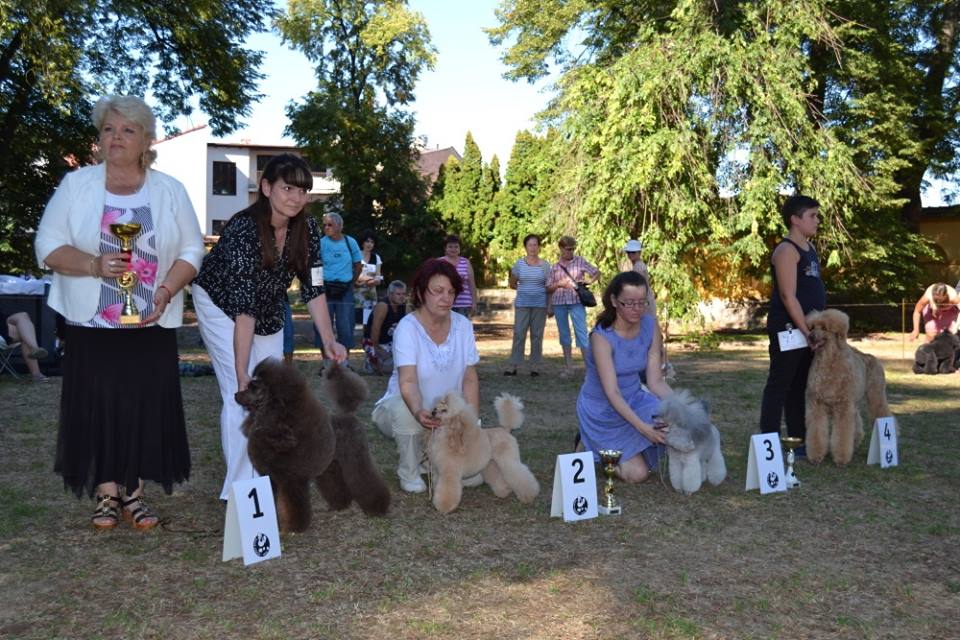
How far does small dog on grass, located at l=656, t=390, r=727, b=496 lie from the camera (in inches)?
181

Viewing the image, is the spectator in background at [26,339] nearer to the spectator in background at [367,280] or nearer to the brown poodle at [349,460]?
the spectator in background at [367,280]

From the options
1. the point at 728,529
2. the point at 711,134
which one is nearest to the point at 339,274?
the point at 728,529

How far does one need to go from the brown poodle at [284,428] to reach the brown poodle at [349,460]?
0.27m

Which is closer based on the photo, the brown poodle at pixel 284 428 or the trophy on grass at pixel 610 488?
the brown poodle at pixel 284 428

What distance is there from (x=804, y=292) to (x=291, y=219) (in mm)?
3304

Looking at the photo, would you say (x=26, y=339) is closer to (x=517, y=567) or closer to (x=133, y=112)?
(x=133, y=112)

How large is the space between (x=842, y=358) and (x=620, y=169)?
10.4 meters

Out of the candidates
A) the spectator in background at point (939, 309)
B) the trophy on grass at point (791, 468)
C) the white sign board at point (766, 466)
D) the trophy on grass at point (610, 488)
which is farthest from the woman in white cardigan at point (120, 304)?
the spectator in background at point (939, 309)

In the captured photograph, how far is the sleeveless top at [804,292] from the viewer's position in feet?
18.1

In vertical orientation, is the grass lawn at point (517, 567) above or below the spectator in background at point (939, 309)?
below

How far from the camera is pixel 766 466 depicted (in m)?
4.79

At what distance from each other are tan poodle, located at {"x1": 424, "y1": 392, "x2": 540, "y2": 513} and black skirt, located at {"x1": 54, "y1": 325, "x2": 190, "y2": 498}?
1.21 metres

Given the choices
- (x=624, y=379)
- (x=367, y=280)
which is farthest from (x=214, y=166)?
(x=624, y=379)

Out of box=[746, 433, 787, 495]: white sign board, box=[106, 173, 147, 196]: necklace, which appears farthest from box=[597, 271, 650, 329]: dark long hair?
box=[106, 173, 147, 196]: necklace
